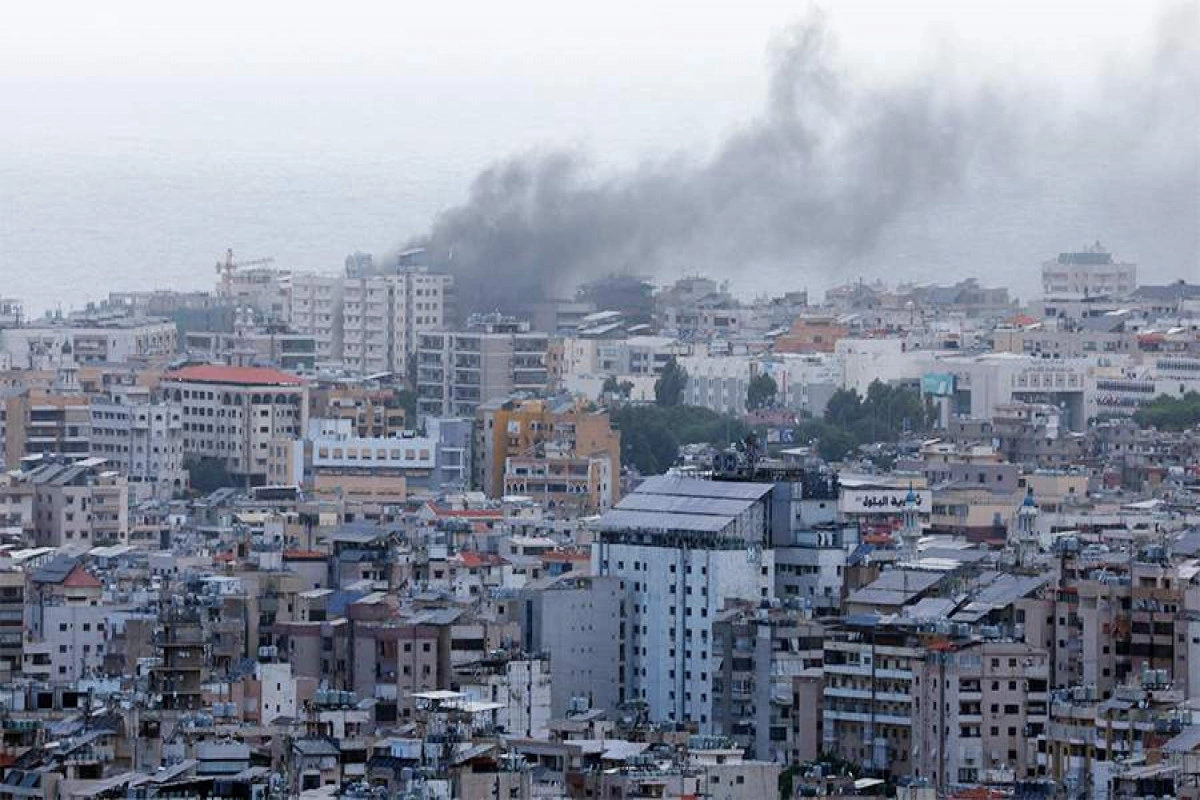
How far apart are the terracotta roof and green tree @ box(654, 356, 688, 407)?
7975 mm

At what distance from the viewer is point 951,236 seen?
6058 inches

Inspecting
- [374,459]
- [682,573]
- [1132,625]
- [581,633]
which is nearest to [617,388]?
[374,459]

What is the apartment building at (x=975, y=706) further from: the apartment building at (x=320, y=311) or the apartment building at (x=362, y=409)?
the apartment building at (x=320, y=311)

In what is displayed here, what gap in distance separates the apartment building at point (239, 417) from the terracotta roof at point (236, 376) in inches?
0.5

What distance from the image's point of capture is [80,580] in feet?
188

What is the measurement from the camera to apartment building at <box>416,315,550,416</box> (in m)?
91.7

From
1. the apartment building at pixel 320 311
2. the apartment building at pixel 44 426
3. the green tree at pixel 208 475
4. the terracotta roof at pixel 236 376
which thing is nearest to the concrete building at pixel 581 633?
the green tree at pixel 208 475

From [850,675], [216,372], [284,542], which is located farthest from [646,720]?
[216,372]

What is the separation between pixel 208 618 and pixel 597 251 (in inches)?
2513

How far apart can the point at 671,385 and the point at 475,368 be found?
287 centimetres

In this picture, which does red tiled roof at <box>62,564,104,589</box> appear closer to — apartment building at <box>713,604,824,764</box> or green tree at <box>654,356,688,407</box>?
apartment building at <box>713,604,824,764</box>

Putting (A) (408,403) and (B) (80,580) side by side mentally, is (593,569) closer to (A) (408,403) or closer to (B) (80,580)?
(B) (80,580)

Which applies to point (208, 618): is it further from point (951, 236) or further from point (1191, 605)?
point (951, 236)

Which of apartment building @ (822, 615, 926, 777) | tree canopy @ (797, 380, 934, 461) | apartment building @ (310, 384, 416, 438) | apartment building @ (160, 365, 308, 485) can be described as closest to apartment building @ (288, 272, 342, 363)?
tree canopy @ (797, 380, 934, 461)
